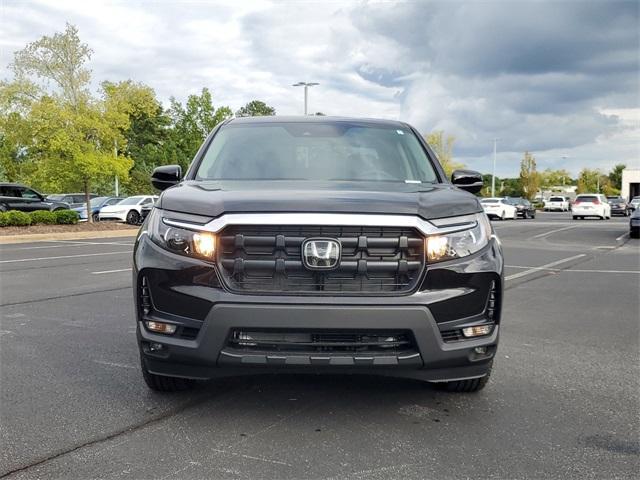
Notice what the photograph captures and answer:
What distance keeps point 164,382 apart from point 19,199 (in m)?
23.7

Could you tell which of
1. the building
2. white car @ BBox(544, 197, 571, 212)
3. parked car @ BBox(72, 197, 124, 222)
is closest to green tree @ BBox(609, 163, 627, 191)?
the building

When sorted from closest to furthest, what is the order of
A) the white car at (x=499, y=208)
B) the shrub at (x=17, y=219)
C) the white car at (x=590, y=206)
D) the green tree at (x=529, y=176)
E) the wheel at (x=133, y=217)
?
the shrub at (x=17, y=219) → the wheel at (x=133, y=217) → the white car at (x=499, y=208) → the white car at (x=590, y=206) → the green tree at (x=529, y=176)

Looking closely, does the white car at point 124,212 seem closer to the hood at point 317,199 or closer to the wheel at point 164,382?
the wheel at point 164,382

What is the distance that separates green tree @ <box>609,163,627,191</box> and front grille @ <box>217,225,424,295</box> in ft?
457

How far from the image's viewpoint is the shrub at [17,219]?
21297 mm

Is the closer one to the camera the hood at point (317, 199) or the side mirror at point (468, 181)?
the hood at point (317, 199)

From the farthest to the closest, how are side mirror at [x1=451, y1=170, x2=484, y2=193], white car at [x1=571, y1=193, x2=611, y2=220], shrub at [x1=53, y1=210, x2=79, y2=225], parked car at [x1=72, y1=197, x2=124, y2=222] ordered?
white car at [x1=571, y1=193, x2=611, y2=220], parked car at [x1=72, y1=197, x2=124, y2=222], shrub at [x1=53, y1=210, x2=79, y2=225], side mirror at [x1=451, y1=170, x2=484, y2=193]

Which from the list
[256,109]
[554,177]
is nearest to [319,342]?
[256,109]

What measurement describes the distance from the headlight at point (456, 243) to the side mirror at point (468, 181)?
1231mm

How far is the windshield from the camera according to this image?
4453 mm

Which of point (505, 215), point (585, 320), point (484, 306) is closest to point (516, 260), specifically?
point (585, 320)

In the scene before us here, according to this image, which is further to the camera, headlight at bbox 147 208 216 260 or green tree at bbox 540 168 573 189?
green tree at bbox 540 168 573 189

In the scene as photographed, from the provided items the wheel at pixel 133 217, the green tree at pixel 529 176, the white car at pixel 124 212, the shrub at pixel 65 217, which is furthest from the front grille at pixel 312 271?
the green tree at pixel 529 176

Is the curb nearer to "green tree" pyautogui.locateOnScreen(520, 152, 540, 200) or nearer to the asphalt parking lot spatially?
the asphalt parking lot
